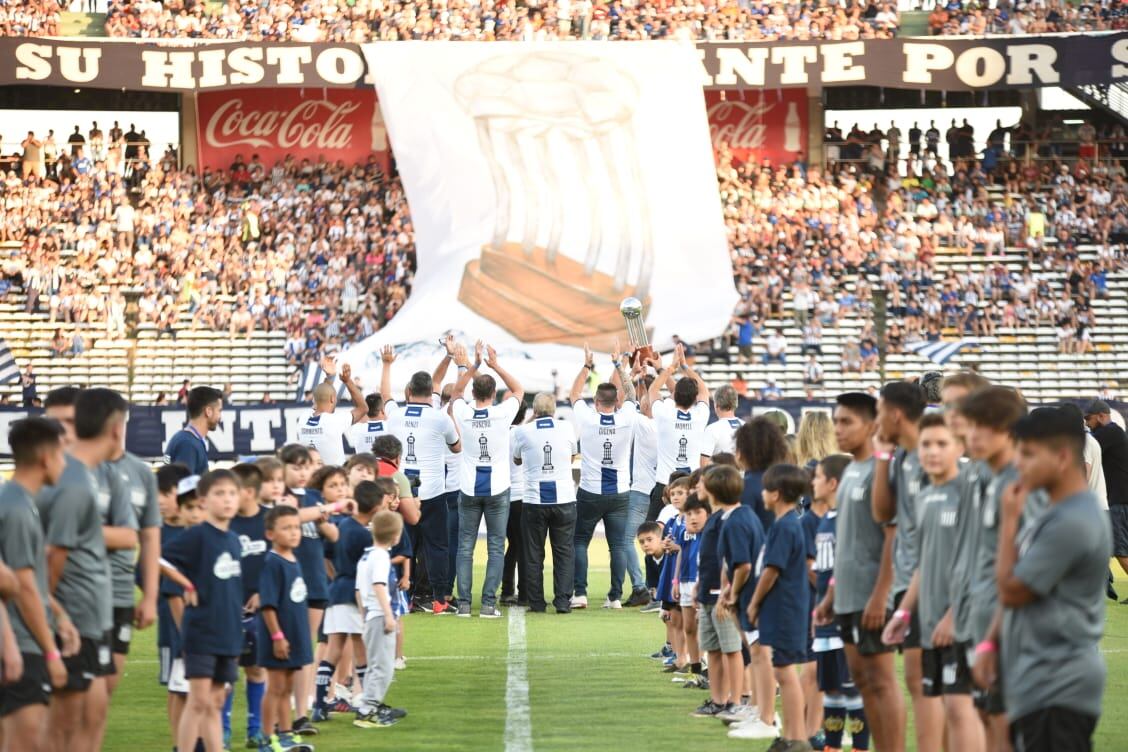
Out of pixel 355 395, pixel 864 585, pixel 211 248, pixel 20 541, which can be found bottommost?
pixel 864 585

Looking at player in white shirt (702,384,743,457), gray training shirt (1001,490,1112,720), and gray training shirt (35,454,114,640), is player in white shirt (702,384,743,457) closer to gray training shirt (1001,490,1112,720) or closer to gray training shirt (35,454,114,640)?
gray training shirt (35,454,114,640)

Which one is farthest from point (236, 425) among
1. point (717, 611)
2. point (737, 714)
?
point (717, 611)

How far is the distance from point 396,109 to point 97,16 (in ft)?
33.7

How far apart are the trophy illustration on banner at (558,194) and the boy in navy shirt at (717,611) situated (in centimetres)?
2334

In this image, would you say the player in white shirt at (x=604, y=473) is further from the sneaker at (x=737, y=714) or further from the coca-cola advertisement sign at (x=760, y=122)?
the coca-cola advertisement sign at (x=760, y=122)

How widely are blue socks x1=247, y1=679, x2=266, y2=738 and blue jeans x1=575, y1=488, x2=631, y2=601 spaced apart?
26.0 feet

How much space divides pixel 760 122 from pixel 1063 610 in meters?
37.2

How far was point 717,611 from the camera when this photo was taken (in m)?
→ 9.48

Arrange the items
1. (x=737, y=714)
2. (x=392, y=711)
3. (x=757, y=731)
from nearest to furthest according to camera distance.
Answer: (x=757, y=731), (x=737, y=714), (x=392, y=711)

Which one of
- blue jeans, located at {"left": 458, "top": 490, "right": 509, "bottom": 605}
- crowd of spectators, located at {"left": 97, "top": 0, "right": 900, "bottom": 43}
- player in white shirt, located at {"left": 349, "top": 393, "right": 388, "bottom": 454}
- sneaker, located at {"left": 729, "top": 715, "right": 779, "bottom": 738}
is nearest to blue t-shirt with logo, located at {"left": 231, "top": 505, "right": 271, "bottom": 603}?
sneaker, located at {"left": 729, "top": 715, "right": 779, "bottom": 738}

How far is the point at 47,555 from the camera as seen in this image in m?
6.93

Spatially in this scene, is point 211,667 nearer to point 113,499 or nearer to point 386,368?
point 113,499

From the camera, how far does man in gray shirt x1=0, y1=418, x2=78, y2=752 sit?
6445 mm

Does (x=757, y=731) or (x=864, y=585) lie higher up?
(x=864, y=585)
